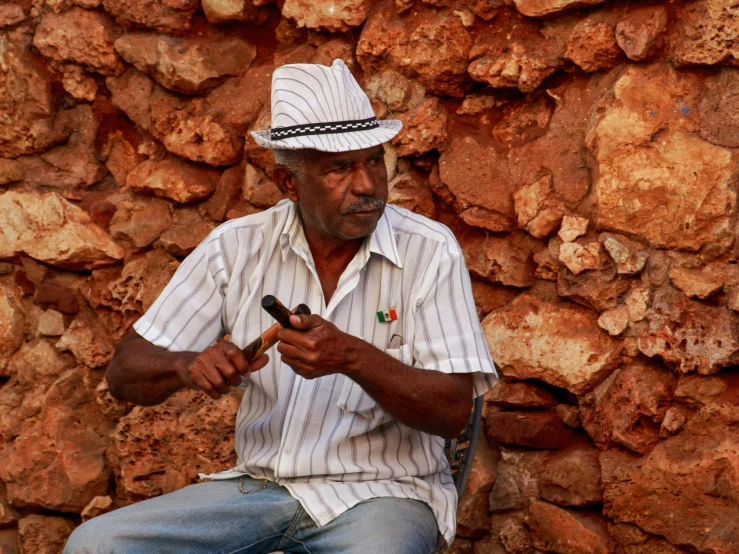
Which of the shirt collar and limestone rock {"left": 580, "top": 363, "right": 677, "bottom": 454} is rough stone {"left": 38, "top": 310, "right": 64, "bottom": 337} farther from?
limestone rock {"left": 580, "top": 363, "right": 677, "bottom": 454}

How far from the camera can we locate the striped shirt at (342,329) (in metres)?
3.02

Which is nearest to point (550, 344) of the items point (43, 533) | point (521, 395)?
point (521, 395)

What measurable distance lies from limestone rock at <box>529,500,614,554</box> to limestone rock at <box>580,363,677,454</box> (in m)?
0.26

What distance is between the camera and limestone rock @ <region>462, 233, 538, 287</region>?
3715 millimetres

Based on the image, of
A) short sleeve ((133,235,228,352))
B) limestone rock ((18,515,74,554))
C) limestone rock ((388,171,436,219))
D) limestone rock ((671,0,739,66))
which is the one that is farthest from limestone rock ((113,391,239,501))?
limestone rock ((671,0,739,66))

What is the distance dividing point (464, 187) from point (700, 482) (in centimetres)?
127

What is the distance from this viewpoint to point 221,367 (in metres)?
2.78

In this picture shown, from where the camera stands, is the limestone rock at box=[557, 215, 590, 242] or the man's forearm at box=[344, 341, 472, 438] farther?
the limestone rock at box=[557, 215, 590, 242]

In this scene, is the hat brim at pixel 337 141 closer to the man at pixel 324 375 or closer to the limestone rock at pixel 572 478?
the man at pixel 324 375

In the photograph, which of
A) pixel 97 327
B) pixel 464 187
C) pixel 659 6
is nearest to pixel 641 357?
pixel 464 187

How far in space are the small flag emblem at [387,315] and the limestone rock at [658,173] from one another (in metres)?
0.83

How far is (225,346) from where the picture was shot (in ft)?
9.23

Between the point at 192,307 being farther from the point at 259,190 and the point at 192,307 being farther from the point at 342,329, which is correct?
the point at 259,190

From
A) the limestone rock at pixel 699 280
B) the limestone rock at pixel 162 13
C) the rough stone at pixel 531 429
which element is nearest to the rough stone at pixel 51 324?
the limestone rock at pixel 162 13
